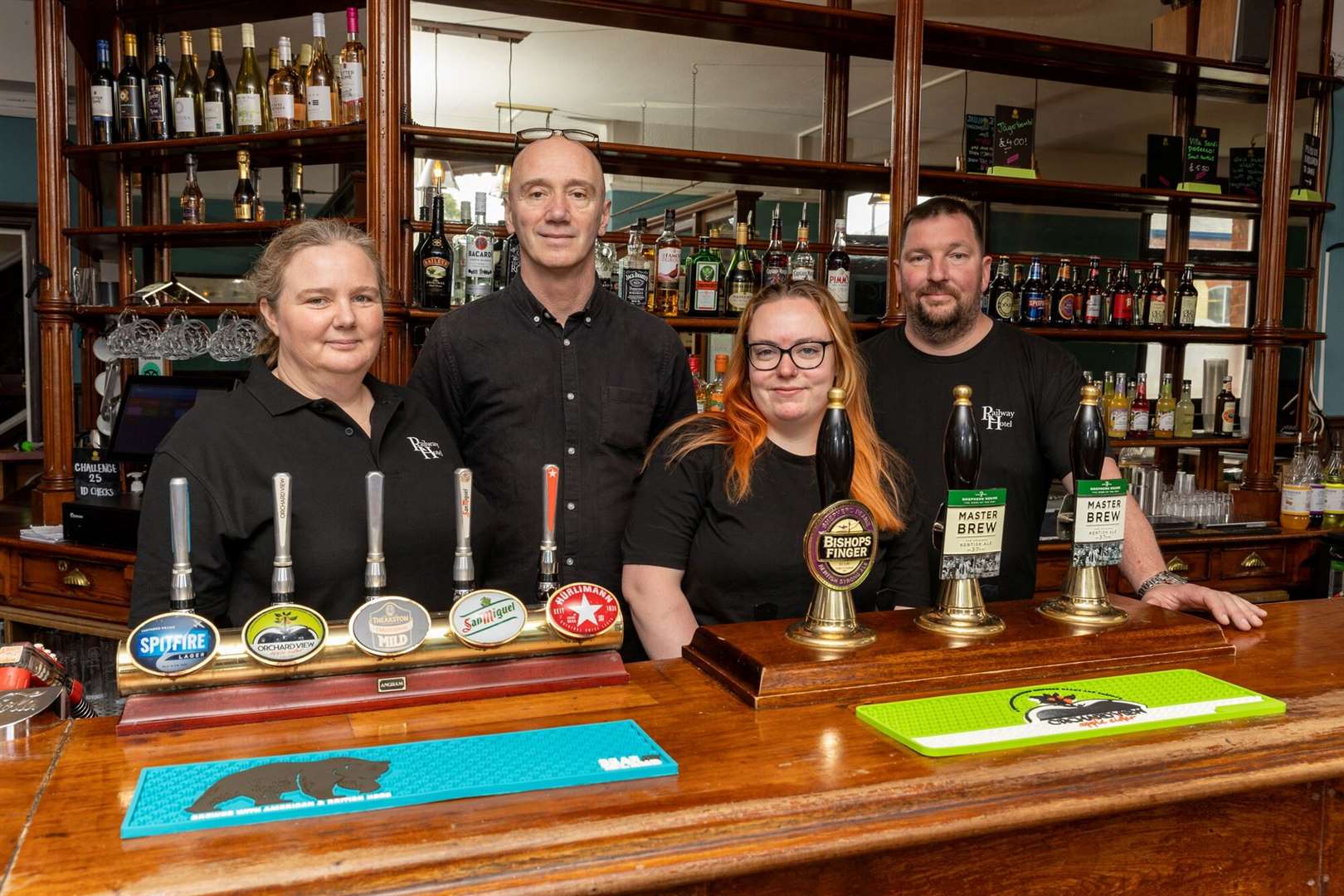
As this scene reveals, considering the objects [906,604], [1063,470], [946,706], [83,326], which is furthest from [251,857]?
[83,326]

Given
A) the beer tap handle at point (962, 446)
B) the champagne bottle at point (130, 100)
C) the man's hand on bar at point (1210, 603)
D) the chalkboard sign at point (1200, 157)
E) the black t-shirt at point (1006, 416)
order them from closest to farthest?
the beer tap handle at point (962, 446) < the man's hand on bar at point (1210, 603) < the black t-shirt at point (1006, 416) < the champagne bottle at point (130, 100) < the chalkboard sign at point (1200, 157)

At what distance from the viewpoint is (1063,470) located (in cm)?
236

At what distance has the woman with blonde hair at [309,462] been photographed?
155cm

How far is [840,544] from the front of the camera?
141 cm

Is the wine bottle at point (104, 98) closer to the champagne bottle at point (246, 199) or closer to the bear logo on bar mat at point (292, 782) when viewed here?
the champagne bottle at point (246, 199)

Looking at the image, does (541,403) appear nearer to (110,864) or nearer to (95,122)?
(110,864)

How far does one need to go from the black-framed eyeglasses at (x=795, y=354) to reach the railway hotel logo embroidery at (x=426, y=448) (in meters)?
0.57

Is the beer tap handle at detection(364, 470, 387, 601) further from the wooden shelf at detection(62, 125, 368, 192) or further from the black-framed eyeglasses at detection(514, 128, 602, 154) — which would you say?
the wooden shelf at detection(62, 125, 368, 192)

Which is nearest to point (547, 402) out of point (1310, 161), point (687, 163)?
point (687, 163)

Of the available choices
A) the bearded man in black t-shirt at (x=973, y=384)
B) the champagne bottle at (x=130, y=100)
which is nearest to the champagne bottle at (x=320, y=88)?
the champagne bottle at (x=130, y=100)

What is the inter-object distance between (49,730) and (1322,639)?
1776mm

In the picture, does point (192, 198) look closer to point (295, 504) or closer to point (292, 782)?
point (295, 504)

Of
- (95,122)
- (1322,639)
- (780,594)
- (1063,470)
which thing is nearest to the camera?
(1322,639)

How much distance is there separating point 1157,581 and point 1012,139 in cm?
241
